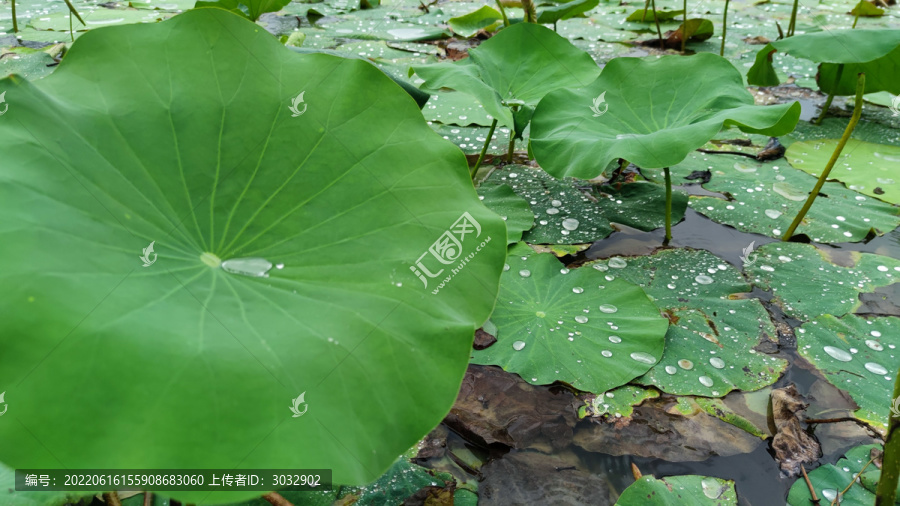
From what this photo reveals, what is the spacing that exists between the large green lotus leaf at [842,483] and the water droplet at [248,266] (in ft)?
3.78

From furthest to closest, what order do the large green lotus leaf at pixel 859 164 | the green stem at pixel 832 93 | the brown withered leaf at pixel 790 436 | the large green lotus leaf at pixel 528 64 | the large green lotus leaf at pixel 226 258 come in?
1. the green stem at pixel 832 93
2. the large green lotus leaf at pixel 859 164
3. the large green lotus leaf at pixel 528 64
4. the brown withered leaf at pixel 790 436
5. the large green lotus leaf at pixel 226 258

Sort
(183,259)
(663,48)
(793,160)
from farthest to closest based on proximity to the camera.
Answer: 1. (663,48)
2. (793,160)
3. (183,259)

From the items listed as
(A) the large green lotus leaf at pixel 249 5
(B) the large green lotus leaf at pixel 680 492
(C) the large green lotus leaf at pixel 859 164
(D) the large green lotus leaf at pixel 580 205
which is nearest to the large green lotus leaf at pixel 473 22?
(A) the large green lotus leaf at pixel 249 5

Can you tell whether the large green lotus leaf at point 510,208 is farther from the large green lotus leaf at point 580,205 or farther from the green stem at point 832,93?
the green stem at point 832,93

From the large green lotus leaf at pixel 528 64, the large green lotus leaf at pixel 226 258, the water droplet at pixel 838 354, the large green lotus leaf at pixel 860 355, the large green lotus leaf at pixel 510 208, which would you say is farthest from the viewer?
the large green lotus leaf at pixel 528 64

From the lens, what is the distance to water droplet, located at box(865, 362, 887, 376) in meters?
1.34

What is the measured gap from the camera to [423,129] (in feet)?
4.13

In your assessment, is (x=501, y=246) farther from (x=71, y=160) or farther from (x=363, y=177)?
(x=71, y=160)

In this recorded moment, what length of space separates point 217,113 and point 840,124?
2936 mm

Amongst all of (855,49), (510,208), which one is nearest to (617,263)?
(510,208)

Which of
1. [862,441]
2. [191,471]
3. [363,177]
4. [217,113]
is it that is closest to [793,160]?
[862,441]

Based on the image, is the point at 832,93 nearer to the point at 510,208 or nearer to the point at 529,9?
the point at 529,9

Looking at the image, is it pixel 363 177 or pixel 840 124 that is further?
pixel 840 124

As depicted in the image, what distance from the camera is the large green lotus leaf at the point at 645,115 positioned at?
1495mm
